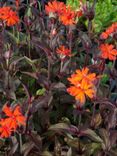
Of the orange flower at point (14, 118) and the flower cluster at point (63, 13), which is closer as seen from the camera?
the orange flower at point (14, 118)

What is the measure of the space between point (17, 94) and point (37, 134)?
0.34 m

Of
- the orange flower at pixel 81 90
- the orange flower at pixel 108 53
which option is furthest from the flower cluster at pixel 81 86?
the orange flower at pixel 108 53

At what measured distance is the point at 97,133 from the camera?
188 centimetres

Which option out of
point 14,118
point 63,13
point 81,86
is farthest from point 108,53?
point 14,118

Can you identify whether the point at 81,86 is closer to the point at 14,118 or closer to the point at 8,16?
the point at 14,118

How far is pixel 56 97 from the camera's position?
2.02 meters

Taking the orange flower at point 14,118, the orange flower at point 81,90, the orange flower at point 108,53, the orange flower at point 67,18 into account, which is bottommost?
the orange flower at point 14,118

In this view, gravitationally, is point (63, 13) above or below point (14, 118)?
above

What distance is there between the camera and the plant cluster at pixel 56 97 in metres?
1.75

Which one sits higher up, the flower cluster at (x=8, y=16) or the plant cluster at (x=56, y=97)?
the flower cluster at (x=8, y=16)

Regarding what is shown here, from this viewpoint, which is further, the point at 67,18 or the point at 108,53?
the point at 67,18

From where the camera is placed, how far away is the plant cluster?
5.74 ft

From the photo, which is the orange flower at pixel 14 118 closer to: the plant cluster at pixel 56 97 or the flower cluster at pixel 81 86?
the plant cluster at pixel 56 97

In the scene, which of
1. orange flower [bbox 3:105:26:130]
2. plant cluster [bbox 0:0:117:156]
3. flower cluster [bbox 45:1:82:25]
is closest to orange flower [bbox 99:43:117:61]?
plant cluster [bbox 0:0:117:156]
